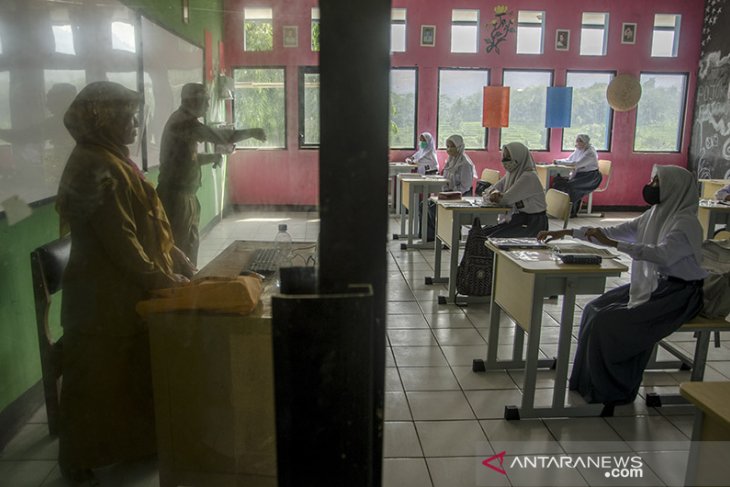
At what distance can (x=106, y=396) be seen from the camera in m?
1.87

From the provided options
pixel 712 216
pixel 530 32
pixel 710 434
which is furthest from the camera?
pixel 530 32

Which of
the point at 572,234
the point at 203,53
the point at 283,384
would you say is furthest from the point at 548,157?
the point at 283,384

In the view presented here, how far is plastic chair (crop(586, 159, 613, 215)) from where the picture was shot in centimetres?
784

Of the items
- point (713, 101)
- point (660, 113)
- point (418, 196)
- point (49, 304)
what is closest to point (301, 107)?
point (49, 304)

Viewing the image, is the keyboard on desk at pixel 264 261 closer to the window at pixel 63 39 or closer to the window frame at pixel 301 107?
the window frame at pixel 301 107

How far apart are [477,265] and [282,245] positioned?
2.34 meters

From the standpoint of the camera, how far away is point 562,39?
782 centimetres

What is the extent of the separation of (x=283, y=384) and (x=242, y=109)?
0.97 m

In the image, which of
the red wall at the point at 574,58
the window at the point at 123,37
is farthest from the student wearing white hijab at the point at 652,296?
the red wall at the point at 574,58

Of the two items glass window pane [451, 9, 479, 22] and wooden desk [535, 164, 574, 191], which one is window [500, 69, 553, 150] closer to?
wooden desk [535, 164, 574, 191]

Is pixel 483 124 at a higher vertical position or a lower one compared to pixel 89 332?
higher

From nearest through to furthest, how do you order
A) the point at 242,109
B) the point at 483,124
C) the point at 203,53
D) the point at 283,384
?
the point at 283,384 < the point at 242,109 < the point at 203,53 < the point at 483,124

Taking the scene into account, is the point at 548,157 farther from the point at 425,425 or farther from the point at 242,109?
the point at 242,109

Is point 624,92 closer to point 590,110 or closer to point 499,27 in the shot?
point 590,110
